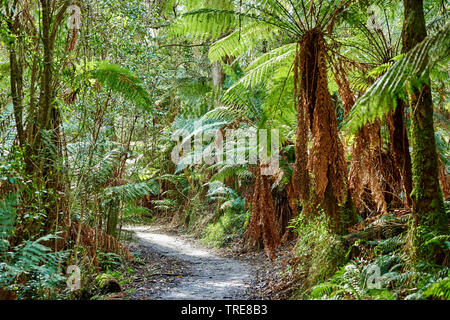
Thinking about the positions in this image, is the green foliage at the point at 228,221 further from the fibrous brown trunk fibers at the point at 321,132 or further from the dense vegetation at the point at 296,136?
the fibrous brown trunk fibers at the point at 321,132

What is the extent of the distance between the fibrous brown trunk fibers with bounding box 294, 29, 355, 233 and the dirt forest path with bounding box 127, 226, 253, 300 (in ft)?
4.75

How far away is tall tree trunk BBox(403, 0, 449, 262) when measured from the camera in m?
2.76

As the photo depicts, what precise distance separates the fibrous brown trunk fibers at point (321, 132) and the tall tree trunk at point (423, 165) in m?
0.82

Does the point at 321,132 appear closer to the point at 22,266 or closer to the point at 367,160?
the point at 367,160

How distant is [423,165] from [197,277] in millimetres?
3500

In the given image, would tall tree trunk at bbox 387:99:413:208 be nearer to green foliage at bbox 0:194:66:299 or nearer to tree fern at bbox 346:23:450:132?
tree fern at bbox 346:23:450:132

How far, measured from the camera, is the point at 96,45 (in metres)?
5.07

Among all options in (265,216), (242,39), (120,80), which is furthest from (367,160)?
(120,80)

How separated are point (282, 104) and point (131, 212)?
14.3 feet

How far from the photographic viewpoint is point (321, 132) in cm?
355

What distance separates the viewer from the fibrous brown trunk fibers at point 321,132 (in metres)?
3.54

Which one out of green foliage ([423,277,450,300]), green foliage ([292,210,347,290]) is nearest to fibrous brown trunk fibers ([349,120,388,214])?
green foliage ([292,210,347,290])

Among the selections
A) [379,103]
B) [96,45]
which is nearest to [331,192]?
[379,103]
